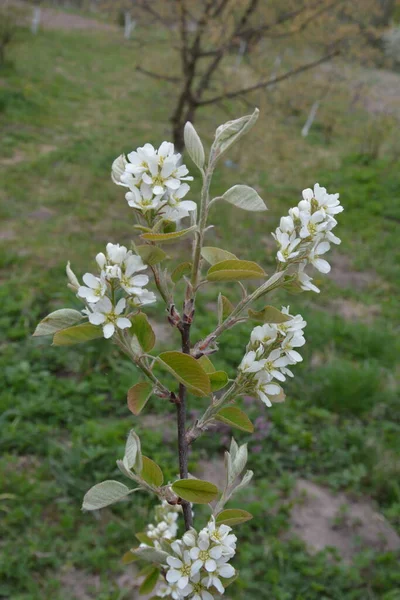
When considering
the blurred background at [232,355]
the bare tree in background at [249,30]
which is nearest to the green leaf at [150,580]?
the blurred background at [232,355]

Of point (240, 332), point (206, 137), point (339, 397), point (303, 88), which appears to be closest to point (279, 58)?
point (303, 88)

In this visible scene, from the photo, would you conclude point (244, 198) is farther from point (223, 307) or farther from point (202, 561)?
point (202, 561)

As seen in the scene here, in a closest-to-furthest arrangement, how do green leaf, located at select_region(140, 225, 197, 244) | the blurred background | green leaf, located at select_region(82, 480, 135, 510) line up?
green leaf, located at select_region(140, 225, 197, 244), green leaf, located at select_region(82, 480, 135, 510), the blurred background

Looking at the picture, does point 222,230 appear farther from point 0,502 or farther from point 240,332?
point 0,502

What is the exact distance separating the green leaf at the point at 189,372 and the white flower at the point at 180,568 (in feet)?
0.75

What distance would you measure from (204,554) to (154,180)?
0.50 meters

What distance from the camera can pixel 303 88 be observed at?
17.6 ft

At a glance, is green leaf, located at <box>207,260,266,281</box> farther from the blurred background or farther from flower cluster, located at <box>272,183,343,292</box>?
the blurred background

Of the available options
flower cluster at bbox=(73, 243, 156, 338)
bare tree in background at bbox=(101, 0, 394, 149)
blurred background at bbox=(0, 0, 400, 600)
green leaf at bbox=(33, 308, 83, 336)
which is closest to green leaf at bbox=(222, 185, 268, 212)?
flower cluster at bbox=(73, 243, 156, 338)

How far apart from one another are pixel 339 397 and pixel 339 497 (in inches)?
26.3

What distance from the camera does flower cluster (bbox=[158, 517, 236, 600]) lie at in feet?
2.50

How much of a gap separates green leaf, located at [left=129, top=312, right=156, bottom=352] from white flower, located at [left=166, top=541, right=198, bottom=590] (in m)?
0.29

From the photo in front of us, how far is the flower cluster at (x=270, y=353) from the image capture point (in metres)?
0.83

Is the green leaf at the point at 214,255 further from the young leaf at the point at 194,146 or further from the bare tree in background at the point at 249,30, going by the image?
the bare tree in background at the point at 249,30
